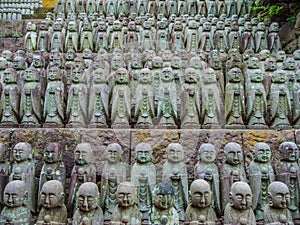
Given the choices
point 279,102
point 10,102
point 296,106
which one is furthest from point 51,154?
point 296,106

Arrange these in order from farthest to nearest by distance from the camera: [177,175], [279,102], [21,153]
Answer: [279,102] → [21,153] → [177,175]

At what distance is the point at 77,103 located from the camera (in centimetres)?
648

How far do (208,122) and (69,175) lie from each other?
2.33 meters

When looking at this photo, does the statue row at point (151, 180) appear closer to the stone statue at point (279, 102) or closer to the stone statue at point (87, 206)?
the stone statue at point (87, 206)

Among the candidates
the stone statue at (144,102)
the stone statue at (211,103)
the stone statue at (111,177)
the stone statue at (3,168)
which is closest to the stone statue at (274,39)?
the stone statue at (211,103)

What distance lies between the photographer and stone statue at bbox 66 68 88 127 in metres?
6.36

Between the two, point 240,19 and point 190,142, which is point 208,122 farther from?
point 240,19

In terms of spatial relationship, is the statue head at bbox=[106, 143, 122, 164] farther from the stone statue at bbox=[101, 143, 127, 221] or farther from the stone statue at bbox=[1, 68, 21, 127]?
the stone statue at bbox=[1, 68, 21, 127]

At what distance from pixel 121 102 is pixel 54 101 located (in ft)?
3.62

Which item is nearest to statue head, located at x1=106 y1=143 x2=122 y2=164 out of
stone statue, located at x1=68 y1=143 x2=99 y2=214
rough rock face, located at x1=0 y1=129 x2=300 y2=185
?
stone statue, located at x1=68 y1=143 x2=99 y2=214

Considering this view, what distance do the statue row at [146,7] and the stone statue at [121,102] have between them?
5.91 m

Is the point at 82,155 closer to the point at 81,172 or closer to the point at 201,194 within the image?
the point at 81,172

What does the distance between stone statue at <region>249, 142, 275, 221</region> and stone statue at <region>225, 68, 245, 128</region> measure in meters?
1.14

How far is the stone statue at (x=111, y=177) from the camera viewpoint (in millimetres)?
5168
